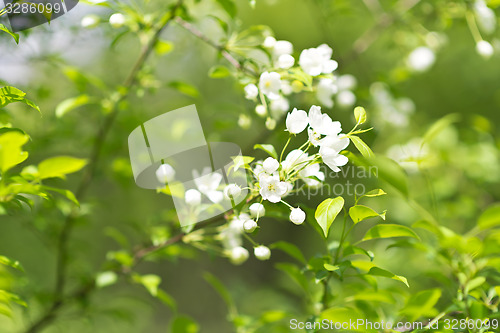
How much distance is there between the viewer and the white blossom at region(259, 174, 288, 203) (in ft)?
2.35

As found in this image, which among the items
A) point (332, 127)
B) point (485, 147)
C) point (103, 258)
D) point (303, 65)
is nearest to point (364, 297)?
point (332, 127)

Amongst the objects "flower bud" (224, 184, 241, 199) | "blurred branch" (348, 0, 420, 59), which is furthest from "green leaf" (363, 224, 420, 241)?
"blurred branch" (348, 0, 420, 59)

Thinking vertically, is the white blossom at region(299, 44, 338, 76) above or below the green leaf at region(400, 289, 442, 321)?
above

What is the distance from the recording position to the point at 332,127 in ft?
2.40

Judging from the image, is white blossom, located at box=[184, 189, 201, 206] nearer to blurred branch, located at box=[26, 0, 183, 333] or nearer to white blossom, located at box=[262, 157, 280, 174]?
white blossom, located at box=[262, 157, 280, 174]

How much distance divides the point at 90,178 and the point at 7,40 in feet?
1.61

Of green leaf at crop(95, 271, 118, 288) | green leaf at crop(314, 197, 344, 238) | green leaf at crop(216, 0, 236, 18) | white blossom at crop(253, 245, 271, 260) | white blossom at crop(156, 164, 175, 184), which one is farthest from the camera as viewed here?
green leaf at crop(95, 271, 118, 288)

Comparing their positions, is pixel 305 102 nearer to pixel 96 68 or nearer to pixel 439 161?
pixel 439 161

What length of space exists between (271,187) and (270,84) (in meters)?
0.26

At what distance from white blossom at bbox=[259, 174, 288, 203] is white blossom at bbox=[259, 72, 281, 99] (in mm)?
242

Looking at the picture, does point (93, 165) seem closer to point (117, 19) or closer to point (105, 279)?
point (105, 279)

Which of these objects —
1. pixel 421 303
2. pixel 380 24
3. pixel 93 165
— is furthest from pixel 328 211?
pixel 380 24

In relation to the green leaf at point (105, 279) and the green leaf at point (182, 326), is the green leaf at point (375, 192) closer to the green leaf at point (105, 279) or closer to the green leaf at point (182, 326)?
the green leaf at point (182, 326)

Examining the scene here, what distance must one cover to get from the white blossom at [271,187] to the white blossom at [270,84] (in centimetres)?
24
